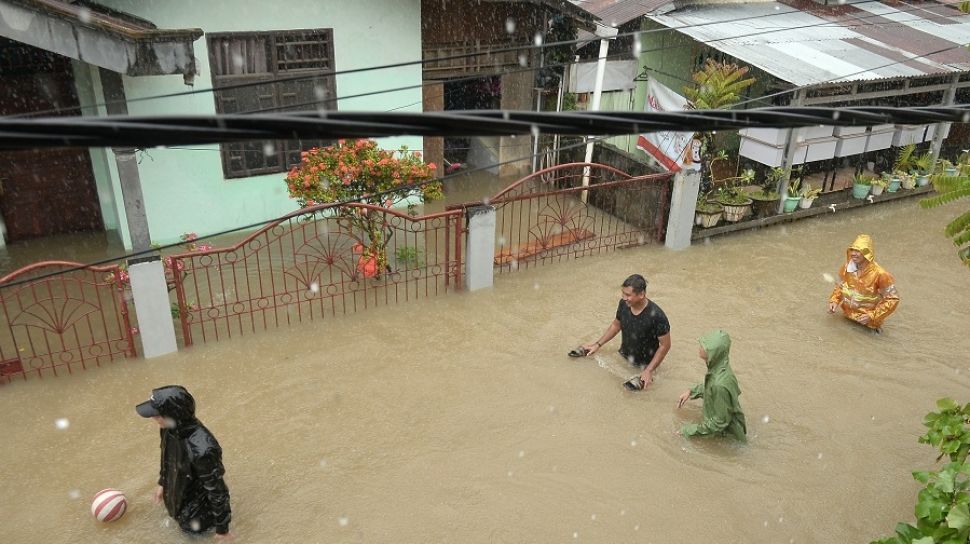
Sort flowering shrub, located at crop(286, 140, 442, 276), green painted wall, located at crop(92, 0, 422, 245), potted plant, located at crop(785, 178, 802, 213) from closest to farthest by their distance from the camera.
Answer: flowering shrub, located at crop(286, 140, 442, 276) → green painted wall, located at crop(92, 0, 422, 245) → potted plant, located at crop(785, 178, 802, 213)

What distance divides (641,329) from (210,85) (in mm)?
6964

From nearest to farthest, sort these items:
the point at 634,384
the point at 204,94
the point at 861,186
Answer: the point at 634,384 < the point at 204,94 < the point at 861,186

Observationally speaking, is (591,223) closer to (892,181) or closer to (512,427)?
(512,427)

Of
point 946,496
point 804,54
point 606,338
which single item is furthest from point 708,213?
point 946,496

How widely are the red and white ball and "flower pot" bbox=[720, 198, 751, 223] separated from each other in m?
9.57

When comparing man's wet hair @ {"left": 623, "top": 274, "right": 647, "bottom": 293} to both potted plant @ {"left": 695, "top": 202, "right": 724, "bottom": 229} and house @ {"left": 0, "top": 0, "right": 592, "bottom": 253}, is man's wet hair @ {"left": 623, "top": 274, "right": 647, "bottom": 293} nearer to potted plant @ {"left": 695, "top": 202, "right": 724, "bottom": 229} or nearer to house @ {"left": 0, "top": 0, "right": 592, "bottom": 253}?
house @ {"left": 0, "top": 0, "right": 592, "bottom": 253}

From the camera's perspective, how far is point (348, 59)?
1142 cm

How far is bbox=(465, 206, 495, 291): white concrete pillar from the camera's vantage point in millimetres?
9469

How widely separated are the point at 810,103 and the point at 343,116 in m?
11.9

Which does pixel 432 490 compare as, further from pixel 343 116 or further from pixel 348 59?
pixel 348 59

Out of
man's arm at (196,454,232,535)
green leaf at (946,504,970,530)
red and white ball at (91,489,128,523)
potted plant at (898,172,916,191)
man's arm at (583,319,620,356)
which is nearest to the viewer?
green leaf at (946,504,970,530)

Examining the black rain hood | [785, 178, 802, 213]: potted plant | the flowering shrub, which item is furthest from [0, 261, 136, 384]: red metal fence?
[785, 178, 802, 213]: potted plant

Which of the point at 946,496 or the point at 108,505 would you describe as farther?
the point at 108,505

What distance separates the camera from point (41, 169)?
10.5 metres
